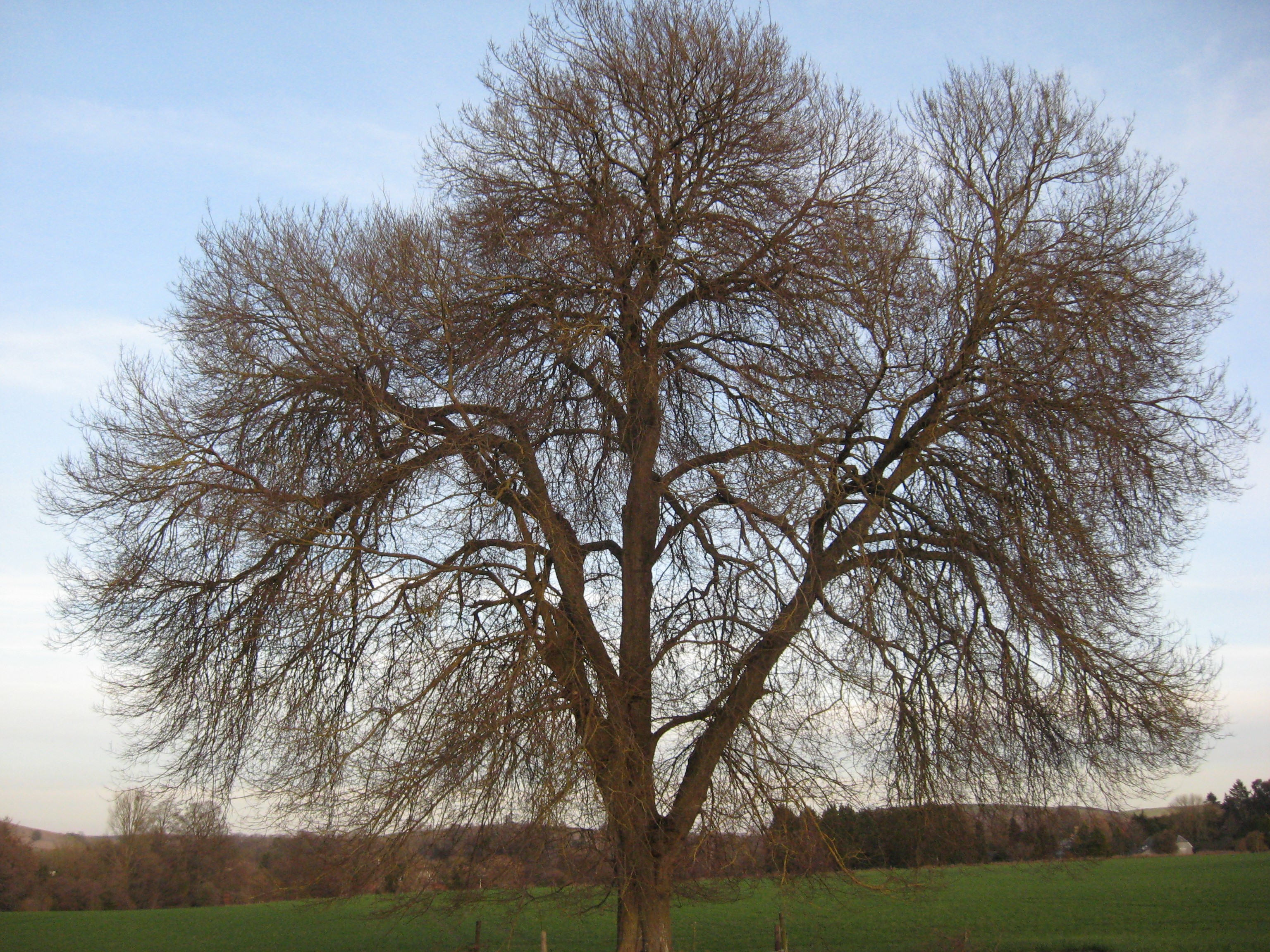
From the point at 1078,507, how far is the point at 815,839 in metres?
3.70

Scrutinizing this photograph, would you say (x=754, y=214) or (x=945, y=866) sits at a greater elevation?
(x=754, y=214)

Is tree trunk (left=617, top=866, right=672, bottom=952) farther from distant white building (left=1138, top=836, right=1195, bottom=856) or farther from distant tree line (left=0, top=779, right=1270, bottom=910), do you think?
distant white building (left=1138, top=836, right=1195, bottom=856)

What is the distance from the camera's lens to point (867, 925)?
24047 mm

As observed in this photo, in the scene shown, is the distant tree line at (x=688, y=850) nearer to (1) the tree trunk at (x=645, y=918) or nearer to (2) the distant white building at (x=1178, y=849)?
(1) the tree trunk at (x=645, y=918)

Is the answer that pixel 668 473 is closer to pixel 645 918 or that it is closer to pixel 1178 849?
pixel 645 918

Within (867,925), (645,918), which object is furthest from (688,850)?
(867,925)

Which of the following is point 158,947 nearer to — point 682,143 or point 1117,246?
point 682,143

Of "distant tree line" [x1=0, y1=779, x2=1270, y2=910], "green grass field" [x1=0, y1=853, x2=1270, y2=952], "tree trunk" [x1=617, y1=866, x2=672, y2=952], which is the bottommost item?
"green grass field" [x1=0, y1=853, x2=1270, y2=952]

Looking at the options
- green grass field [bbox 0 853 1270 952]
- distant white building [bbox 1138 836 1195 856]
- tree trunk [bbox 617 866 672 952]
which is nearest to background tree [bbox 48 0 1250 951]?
tree trunk [bbox 617 866 672 952]

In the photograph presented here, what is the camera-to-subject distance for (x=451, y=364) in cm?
758

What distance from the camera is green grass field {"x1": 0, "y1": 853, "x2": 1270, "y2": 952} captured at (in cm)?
2023

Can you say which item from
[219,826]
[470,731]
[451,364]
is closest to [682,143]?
[451,364]

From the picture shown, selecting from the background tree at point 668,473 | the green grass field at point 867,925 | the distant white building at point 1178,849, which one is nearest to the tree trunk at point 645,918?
the background tree at point 668,473

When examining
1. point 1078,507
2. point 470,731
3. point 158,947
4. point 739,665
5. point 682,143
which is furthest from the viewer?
point 158,947
